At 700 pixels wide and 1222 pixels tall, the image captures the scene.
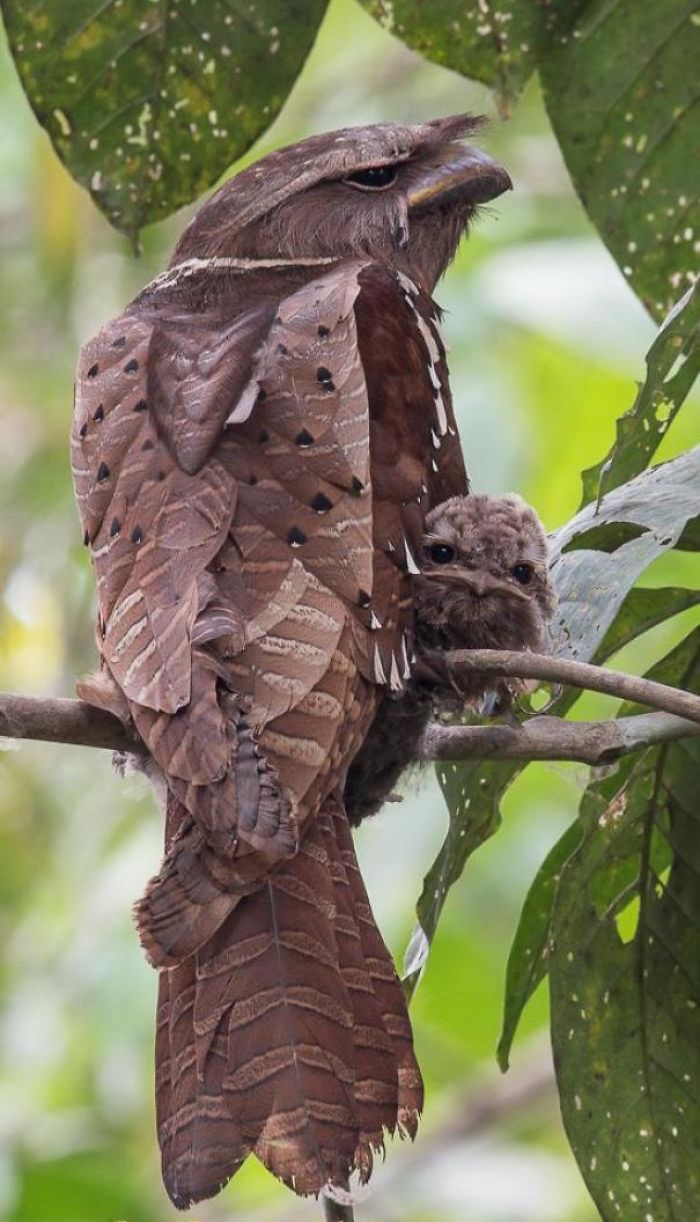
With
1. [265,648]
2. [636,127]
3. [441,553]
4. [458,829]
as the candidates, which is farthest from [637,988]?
[636,127]

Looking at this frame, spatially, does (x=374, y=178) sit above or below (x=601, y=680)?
above

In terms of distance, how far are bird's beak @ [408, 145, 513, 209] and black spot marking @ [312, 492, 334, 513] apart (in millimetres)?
974

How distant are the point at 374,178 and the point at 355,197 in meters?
0.06

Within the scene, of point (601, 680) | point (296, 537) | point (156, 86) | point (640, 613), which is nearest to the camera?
point (601, 680)

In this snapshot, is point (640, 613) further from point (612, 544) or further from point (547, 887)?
point (547, 887)

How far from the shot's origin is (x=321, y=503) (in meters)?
2.41

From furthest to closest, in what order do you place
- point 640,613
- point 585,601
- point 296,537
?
point 640,613, point 585,601, point 296,537

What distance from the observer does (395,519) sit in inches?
101

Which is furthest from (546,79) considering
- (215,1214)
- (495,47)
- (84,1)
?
(215,1214)

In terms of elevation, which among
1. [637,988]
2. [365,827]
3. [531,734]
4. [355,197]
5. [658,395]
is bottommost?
[365,827]

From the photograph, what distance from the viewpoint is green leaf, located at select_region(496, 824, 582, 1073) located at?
2.61m

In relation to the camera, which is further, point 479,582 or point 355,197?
point 355,197

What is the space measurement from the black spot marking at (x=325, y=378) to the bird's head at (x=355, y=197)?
1.88 ft

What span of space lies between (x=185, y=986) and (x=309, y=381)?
810 millimetres
